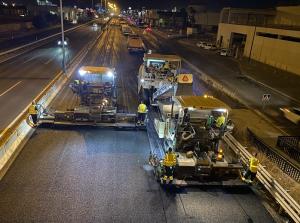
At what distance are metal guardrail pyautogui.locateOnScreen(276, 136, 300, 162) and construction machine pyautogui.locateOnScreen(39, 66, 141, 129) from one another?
24.0 feet

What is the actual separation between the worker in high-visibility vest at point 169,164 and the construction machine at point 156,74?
9347 mm

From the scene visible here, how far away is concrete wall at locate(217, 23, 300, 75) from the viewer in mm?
35188

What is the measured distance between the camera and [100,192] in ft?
34.9

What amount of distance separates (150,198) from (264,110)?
14225mm

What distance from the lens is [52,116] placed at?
659 inches

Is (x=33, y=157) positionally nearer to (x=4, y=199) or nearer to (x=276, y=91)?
(x=4, y=199)

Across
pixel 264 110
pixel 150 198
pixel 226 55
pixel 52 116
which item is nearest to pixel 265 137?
pixel 264 110

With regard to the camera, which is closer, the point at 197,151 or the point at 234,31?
the point at 197,151

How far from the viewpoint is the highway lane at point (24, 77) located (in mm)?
18922

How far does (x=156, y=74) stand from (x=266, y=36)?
1101 inches

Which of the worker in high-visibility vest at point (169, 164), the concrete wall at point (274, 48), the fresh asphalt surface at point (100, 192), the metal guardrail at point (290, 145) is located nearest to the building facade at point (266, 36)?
the concrete wall at point (274, 48)

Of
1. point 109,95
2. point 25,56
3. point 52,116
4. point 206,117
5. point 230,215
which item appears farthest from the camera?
point 25,56

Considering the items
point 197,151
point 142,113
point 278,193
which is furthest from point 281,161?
point 142,113

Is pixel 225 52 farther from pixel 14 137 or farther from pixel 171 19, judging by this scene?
pixel 171 19
